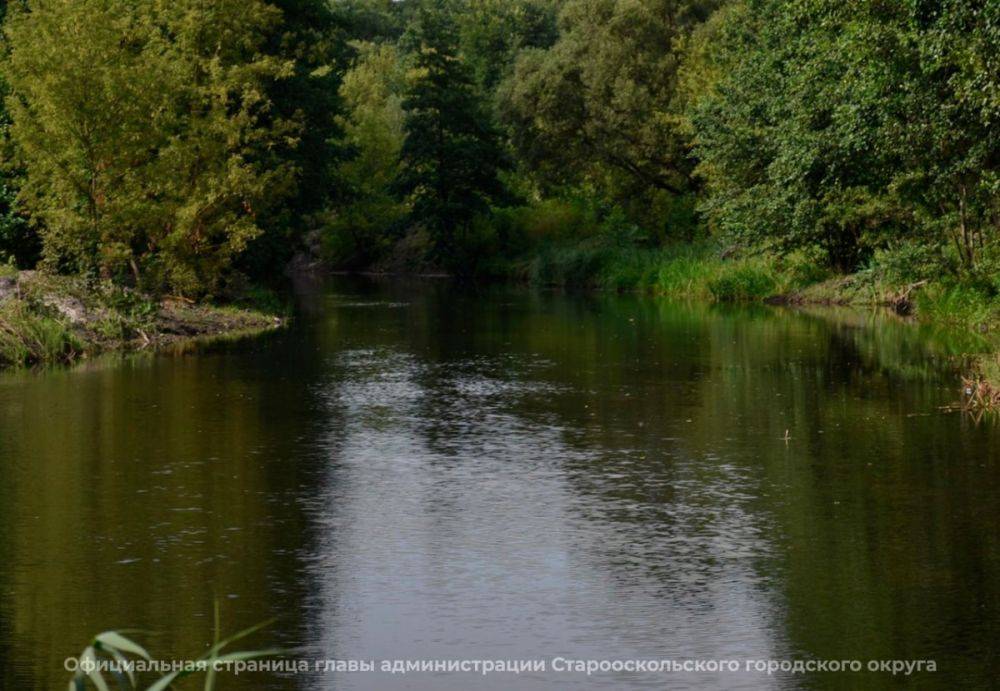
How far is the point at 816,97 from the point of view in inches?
1385

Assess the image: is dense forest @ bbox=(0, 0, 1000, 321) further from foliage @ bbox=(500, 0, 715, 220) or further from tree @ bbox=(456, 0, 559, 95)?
tree @ bbox=(456, 0, 559, 95)

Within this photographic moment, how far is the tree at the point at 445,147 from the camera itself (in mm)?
70062

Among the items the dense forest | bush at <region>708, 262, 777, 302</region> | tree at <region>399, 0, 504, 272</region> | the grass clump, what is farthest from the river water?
tree at <region>399, 0, 504, 272</region>

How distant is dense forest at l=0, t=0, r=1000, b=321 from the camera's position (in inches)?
1195

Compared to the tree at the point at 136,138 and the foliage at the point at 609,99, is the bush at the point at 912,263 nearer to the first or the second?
the tree at the point at 136,138

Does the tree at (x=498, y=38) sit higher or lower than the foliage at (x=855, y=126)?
higher

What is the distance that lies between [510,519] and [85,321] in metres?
20.1

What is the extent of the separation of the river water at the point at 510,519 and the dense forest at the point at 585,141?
26.1 feet

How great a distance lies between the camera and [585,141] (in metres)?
66.8

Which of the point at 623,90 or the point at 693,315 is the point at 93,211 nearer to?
the point at 693,315

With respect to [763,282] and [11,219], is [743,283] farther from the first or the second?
[11,219]

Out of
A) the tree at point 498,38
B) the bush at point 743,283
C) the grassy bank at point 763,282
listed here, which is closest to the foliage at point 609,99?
the grassy bank at point 763,282

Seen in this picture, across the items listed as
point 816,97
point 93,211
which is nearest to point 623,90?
point 816,97

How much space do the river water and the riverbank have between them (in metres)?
2.13
